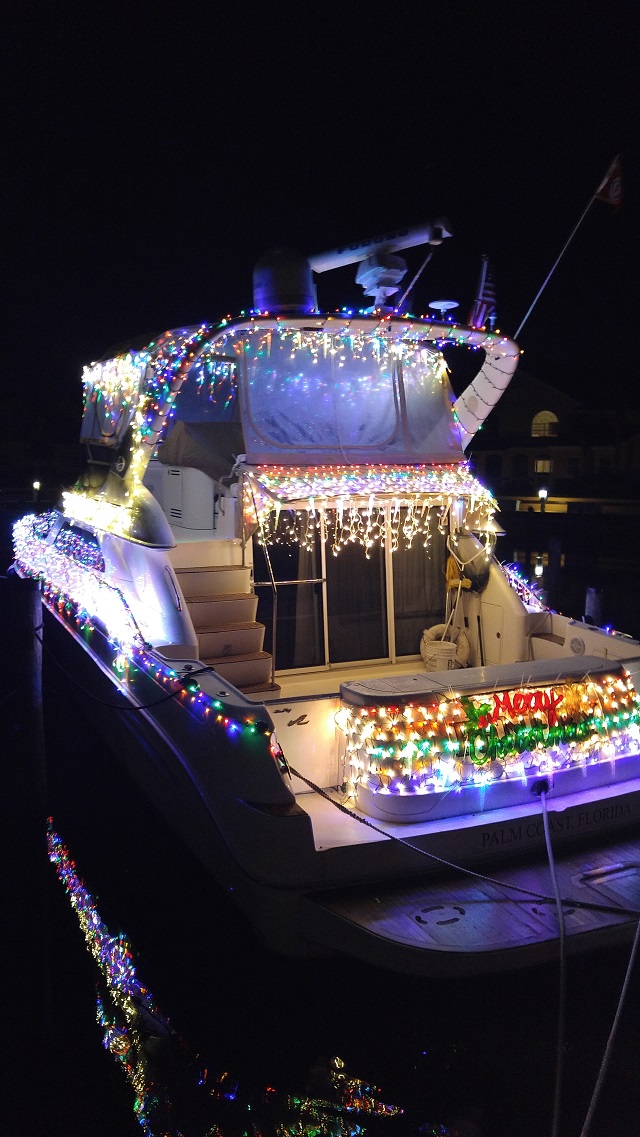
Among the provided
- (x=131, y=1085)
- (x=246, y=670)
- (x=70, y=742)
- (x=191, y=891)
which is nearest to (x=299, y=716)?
(x=246, y=670)

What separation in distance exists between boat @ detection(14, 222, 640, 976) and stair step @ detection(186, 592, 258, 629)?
26mm

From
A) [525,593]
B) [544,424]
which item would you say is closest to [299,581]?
[525,593]

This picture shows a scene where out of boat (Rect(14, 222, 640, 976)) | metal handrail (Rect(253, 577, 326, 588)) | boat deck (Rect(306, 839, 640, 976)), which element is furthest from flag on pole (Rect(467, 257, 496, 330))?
Answer: boat deck (Rect(306, 839, 640, 976))

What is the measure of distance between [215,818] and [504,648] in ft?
11.9

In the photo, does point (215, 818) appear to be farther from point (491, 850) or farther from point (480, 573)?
point (480, 573)

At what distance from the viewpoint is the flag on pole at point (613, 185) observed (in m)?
7.23

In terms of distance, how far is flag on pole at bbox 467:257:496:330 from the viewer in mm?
7273

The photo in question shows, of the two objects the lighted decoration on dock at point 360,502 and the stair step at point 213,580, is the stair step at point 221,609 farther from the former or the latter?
the lighted decoration on dock at point 360,502

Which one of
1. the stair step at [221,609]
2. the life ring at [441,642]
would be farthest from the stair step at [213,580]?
the life ring at [441,642]

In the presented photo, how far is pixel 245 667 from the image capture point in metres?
6.93

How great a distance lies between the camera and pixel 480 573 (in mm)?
7879

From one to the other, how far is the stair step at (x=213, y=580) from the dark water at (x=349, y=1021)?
2137 mm

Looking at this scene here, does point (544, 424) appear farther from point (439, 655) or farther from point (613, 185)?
point (439, 655)

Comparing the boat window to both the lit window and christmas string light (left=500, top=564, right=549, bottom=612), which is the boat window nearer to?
christmas string light (left=500, top=564, right=549, bottom=612)
